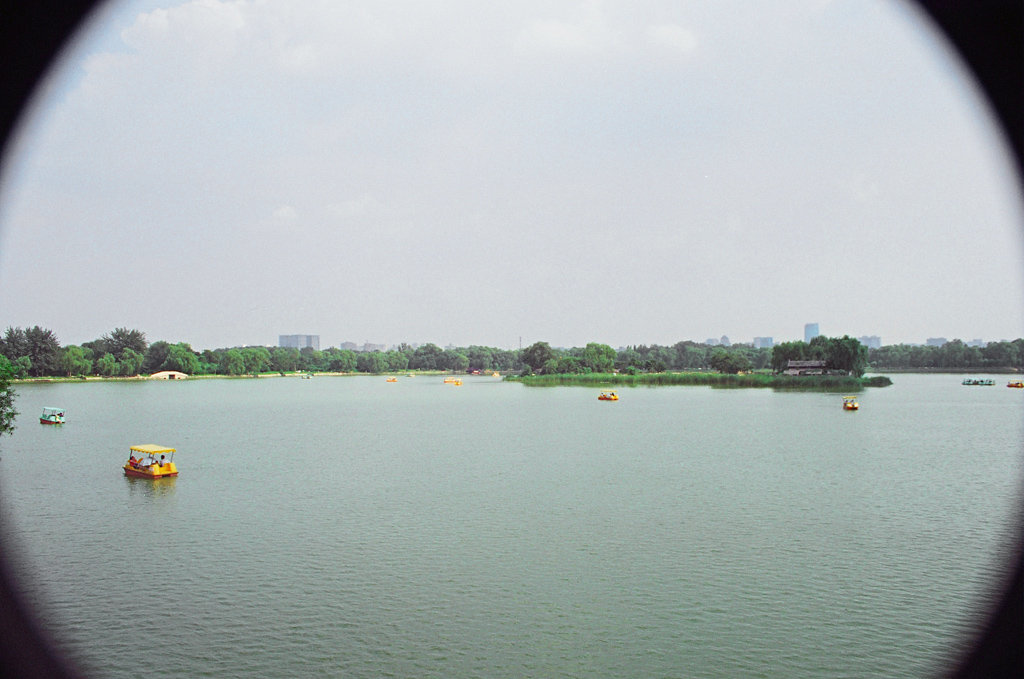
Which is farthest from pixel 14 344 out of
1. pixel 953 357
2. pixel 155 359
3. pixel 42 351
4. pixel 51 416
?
pixel 953 357

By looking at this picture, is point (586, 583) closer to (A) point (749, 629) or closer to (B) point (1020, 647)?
(A) point (749, 629)

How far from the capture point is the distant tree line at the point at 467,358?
7744 centimetres

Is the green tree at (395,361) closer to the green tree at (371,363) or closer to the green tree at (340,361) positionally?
the green tree at (371,363)

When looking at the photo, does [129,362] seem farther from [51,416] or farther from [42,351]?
[51,416]

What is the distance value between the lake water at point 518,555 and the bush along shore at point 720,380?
126 ft

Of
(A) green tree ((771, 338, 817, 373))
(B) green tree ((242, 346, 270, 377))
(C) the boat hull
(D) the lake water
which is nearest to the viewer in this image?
(D) the lake water

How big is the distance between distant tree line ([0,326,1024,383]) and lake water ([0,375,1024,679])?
49.1 m

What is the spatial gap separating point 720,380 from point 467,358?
8132 cm

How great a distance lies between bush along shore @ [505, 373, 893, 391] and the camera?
6838 cm

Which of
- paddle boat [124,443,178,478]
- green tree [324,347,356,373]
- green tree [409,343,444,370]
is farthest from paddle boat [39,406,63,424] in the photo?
green tree [409,343,444,370]

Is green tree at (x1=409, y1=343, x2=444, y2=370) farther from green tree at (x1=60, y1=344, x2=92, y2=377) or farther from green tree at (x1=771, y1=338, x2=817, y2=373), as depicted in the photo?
green tree at (x1=771, y1=338, x2=817, y2=373)

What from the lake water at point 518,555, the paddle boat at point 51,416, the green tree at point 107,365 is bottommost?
the lake water at point 518,555

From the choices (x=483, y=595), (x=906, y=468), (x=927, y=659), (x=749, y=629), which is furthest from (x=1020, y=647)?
(x=906, y=468)

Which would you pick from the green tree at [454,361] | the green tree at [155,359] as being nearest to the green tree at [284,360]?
the green tree at [155,359]
